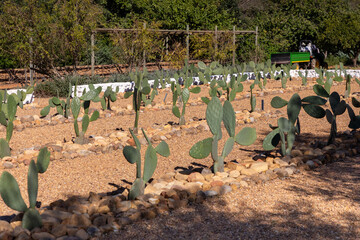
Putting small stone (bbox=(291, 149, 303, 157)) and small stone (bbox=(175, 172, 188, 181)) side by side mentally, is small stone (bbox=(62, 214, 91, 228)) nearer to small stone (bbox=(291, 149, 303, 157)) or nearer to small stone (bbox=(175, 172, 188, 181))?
small stone (bbox=(175, 172, 188, 181))

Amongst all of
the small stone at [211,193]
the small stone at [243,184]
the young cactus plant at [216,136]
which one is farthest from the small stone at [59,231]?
the small stone at [243,184]

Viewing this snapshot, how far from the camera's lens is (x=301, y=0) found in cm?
2650

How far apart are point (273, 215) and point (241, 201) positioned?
0.40 metres

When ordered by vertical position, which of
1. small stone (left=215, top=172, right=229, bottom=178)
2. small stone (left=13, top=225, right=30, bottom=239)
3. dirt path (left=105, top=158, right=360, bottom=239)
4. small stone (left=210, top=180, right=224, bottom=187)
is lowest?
dirt path (left=105, top=158, right=360, bottom=239)

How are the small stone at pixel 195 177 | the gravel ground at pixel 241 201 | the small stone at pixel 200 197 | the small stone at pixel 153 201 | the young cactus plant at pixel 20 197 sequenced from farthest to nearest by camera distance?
the small stone at pixel 195 177
the small stone at pixel 200 197
the small stone at pixel 153 201
the gravel ground at pixel 241 201
the young cactus plant at pixel 20 197

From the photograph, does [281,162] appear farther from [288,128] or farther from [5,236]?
[5,236]

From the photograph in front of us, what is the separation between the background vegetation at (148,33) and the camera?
13.1 m

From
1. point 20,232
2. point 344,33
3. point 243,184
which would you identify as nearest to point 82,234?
point 20,232

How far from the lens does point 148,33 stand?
15.2 m

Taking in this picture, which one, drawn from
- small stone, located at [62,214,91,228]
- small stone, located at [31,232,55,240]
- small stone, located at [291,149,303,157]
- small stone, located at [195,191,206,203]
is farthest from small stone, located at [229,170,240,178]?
small stone, located at [31,232,55,240]

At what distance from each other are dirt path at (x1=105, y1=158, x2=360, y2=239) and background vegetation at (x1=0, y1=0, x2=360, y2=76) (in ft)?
32.6

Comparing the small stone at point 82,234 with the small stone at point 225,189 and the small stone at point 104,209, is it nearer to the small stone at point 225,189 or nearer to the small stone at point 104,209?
the small stone at point 104,209

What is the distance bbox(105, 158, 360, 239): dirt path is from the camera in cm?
351

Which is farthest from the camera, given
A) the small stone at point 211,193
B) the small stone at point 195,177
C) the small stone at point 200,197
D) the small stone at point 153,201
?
the small stone at point 195,177
